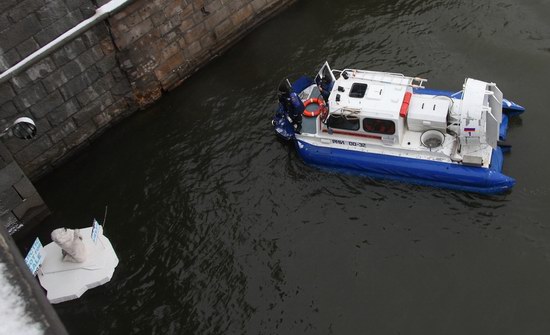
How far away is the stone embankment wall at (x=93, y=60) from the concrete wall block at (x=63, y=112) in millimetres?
31

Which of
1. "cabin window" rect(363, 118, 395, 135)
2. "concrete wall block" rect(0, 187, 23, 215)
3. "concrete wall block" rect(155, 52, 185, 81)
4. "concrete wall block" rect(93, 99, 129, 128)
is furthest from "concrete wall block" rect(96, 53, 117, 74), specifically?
"cabin window" rect(363, 118, 395, 135)

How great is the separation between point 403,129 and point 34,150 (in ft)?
36.1

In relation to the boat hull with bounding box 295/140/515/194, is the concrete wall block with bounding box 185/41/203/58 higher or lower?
higher

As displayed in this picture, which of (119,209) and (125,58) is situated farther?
(125,58)

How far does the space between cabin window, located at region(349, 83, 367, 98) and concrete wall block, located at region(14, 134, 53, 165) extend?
9.34 m

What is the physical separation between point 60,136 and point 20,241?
136 inches

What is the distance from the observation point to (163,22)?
17.6m

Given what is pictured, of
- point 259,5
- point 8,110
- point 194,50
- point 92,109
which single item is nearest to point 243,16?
point 259,5

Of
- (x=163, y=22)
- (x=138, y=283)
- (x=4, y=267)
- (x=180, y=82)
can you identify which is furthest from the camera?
(x=180, y=82)

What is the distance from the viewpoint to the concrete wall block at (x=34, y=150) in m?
15.6

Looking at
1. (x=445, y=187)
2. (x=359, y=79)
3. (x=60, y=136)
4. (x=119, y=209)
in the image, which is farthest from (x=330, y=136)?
(x=60, y=136)

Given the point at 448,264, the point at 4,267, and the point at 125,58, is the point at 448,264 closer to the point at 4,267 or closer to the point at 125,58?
the point at 4,267

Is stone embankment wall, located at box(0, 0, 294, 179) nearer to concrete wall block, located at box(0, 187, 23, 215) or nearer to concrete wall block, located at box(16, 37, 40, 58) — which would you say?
concrete wall block, located at box(16, 37, 40, 58)

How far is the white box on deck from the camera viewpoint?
553 inches
